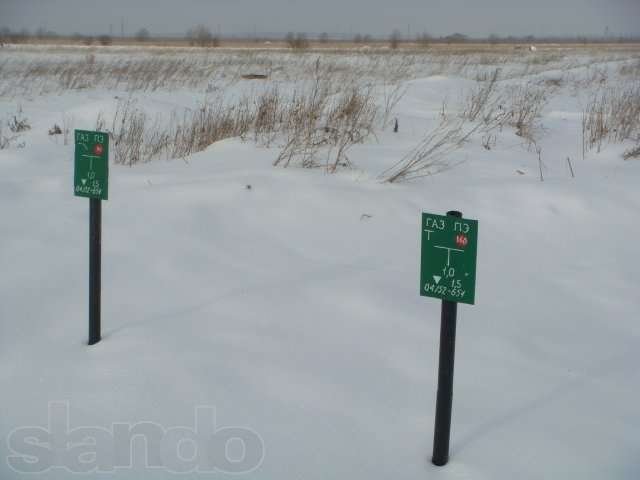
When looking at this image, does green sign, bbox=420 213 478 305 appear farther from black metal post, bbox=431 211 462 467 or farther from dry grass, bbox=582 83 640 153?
dry grass, bbox=582 83 640 153

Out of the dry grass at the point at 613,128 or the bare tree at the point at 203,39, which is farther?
the bare tree at the point at 203,39

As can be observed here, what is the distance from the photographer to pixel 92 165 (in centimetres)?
247

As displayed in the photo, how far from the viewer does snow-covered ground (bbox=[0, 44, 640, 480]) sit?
203 cm

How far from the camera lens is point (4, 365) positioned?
7.82 ft

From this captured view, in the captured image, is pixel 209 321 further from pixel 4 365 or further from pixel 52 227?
pixel 52 227

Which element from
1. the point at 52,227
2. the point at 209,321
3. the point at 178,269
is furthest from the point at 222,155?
the point at 209,321

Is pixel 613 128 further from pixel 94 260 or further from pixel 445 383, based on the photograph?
pixel 94 260

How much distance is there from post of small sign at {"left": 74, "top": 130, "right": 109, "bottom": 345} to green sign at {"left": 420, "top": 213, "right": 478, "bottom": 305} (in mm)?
1276

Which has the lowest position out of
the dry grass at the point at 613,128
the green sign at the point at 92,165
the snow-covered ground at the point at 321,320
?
the snow-covered ground at the point at 321,320

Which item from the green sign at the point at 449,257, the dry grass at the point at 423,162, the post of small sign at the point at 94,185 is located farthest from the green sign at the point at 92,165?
the dry grass at the point at 423,162

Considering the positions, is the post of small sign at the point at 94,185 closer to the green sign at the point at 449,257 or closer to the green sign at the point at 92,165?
the green sign at the point at 92,165

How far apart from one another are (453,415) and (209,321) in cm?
108

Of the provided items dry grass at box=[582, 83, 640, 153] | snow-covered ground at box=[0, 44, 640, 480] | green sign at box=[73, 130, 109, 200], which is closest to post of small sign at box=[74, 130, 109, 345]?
green sign at box=[73, 130, 109, 200]

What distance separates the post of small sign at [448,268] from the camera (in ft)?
5.71
